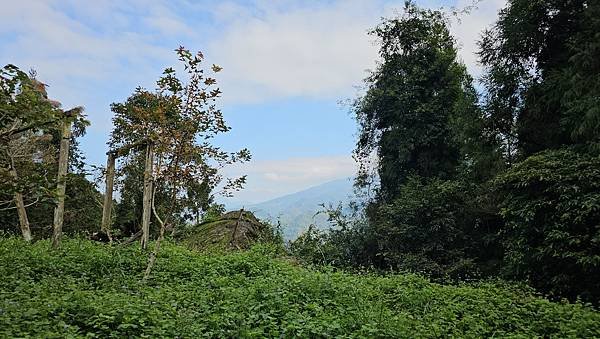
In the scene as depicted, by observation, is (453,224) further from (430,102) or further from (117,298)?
(117,298)

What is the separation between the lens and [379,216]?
16812mm

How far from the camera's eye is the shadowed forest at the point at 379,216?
4.62m

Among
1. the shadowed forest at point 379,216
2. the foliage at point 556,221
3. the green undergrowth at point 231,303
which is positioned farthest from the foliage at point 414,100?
the green undergrowth at point 231,303

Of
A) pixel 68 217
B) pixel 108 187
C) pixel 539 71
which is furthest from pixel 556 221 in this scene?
pixel 68 217

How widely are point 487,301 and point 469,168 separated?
29.9ft

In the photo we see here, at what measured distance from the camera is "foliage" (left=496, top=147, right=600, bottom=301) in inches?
348

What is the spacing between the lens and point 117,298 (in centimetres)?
468

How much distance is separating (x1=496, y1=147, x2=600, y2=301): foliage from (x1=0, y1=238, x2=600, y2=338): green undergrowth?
7.21ft

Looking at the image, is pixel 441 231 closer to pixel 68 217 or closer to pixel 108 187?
pixel 108 187

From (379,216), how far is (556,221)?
25.6ft

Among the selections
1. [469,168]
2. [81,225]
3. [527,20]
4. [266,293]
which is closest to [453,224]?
[469,168]

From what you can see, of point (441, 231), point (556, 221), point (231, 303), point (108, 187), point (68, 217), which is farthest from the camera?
point (68, 217)

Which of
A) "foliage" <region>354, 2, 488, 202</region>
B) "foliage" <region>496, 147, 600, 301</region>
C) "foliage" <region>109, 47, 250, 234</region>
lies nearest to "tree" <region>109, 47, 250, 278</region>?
"foliage" <region>109, 47, 250, 234</region>

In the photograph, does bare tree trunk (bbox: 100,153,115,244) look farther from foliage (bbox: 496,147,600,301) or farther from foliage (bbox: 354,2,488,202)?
Answer: foliage (bbox: 354,2,488,202)
